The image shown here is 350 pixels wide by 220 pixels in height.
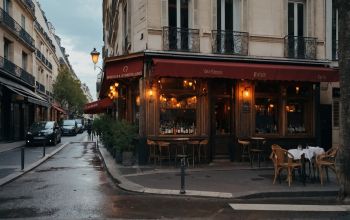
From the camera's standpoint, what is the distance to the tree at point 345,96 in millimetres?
8234

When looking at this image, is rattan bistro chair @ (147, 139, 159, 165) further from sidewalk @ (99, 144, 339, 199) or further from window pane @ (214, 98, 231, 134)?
window pane @ (214, 98, 231, 134)

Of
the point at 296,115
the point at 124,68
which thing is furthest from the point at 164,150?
the point at 296,115

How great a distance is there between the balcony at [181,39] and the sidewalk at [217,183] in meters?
4.26

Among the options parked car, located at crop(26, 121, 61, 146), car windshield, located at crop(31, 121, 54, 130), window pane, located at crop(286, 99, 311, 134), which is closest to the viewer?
window pane, located at crop(286, 99, 311, 134)

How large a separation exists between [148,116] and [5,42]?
21.7 m

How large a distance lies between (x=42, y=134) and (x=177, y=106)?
47.4ft

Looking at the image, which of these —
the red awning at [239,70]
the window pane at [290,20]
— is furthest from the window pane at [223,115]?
the window pane at [290,20]

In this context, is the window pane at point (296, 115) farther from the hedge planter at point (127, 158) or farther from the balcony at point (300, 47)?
the hedge planter at point (127, 158)

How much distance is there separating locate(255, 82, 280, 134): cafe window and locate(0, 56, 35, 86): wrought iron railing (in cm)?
1987

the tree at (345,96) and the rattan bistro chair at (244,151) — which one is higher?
the tree at (345,96)

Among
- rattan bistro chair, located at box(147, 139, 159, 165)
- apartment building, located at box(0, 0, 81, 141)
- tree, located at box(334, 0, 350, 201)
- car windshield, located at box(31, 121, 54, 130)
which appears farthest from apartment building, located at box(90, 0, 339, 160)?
apartment building, located at box(0, 0, 81, 141)

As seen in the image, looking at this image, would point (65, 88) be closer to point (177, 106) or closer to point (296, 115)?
point (177, 106)

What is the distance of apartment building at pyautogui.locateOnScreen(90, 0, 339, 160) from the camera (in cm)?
1439

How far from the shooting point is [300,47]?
1628cm
